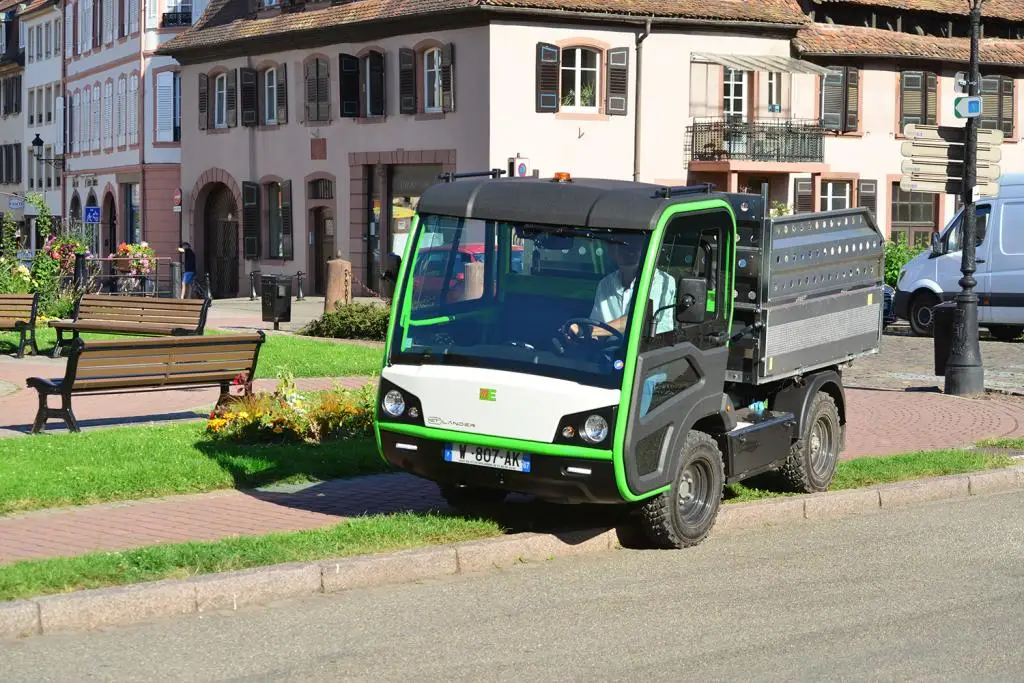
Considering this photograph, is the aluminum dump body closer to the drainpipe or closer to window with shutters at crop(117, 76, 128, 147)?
the drainpipe

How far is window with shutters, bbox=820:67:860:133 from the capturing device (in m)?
46.0

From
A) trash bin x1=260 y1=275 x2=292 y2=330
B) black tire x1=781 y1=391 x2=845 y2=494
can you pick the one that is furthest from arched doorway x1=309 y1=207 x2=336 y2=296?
black tire x1=781 y1=391 x2=845 y2=494

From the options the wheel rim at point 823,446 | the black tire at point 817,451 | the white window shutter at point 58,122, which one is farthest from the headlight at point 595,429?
the white window shutter at point 58,122

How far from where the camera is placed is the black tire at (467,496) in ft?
34.5

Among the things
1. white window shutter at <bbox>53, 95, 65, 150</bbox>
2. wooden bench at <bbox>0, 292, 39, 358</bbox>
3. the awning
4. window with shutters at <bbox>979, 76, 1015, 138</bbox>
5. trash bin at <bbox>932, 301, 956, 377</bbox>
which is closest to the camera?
trash bin at <bbox>932, 301, 956, 377</bbox>

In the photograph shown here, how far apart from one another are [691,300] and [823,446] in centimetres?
289

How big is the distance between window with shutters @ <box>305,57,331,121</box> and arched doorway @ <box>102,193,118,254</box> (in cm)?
1470

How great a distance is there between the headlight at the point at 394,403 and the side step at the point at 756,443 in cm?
204

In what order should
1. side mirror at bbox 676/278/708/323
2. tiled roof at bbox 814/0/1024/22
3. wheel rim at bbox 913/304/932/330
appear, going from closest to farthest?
1. side mirror at bbox 676/278/708/323
2. wheel rim at bbox 913/304/932/330
3. tiled roof at bbox 814/0/1024/22

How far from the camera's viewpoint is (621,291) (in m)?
9.34

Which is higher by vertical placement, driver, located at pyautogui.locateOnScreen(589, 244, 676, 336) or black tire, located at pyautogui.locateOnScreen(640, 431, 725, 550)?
driver, located at pyautogui.locateOnScreen(589, 244, 676, 336)

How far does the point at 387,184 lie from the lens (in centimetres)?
4384

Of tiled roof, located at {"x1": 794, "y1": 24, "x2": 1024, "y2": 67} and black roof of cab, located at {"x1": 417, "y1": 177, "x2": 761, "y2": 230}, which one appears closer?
black roof of cab, located at {"x1": 417, "y1": 177, "x2": 761, "y2": 230}

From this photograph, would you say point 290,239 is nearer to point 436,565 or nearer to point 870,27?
point 870,27
